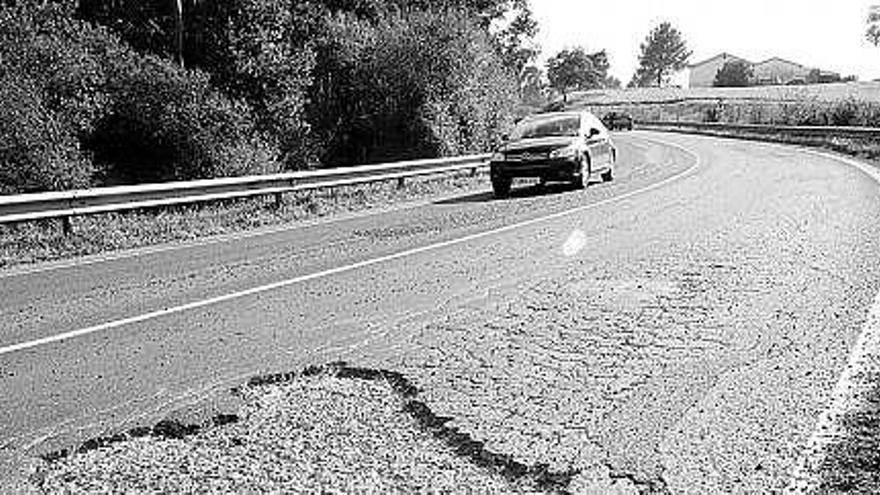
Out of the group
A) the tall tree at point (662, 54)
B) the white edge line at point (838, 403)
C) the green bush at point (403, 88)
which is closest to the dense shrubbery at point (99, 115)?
the green bush at point (403, 88)

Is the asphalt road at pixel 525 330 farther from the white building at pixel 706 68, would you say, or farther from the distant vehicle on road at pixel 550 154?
the white building at pixel 706 68

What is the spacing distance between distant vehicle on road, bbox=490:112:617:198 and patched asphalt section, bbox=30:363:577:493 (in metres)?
13.3

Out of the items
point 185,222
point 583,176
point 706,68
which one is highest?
point 706,68

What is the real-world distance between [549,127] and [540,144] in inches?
49.1

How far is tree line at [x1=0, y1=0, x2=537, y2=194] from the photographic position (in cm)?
1773

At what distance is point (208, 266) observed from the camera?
971cm

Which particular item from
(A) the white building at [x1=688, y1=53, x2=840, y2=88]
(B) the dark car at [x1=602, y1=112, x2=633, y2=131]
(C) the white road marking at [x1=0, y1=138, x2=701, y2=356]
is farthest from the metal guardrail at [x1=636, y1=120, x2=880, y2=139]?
(A) the white building at [x1=688, y1=53, x2=840, y2=88]

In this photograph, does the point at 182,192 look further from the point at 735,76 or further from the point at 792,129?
the point at 735,76

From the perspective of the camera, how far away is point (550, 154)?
1775 cm

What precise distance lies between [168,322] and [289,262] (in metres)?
3.06

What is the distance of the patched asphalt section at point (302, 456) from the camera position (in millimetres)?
3578

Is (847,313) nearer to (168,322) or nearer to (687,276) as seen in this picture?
(687,276)

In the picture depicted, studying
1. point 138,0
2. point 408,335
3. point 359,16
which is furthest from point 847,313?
point 359,16

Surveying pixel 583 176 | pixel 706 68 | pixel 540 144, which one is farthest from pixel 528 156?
pixel 706 68
